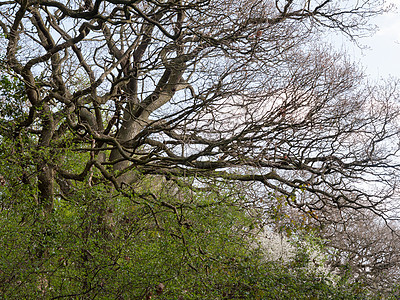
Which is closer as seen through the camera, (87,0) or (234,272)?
(234,272)

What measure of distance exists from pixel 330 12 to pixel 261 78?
296 centimetres

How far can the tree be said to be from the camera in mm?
6699

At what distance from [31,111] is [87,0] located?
205 cm

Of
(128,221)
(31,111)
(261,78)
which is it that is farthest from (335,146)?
(31,111)

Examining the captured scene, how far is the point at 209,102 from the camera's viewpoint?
6.74 m

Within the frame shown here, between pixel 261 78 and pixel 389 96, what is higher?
pixel 389 96

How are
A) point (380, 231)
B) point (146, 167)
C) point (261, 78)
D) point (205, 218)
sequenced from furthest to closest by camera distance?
1. point (380, 231)
2. point (146, 167)
3. point (261, 78)
4. point (205, 218)

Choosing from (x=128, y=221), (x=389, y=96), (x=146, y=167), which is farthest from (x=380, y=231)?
(x=128, y=221)

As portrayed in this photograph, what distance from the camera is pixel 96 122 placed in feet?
30.2

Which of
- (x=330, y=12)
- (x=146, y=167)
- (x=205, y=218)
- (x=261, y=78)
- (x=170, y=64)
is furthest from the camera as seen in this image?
(x=330, y=12)

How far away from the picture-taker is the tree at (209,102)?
22.0ft

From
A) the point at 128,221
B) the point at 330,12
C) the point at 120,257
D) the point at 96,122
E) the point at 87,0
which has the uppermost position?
the point at 330,12

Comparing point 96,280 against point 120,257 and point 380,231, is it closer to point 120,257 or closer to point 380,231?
point 120,257

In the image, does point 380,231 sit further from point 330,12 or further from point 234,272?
point 234,272
